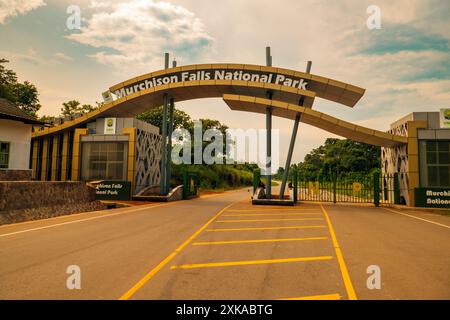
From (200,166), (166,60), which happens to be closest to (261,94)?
(166,60)

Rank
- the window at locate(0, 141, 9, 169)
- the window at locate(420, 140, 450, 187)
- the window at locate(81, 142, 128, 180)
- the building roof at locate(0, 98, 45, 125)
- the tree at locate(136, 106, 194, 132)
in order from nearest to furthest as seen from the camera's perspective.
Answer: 1. the building roof at locate(0, 98, 45, 125)
2. the window at locate(0, 141, 9, 169)
3. the window at locate(420, 140, 450, 187)
4. the window at locate(81, 142, 128, 180)
5. the tree at locate(136, 106, 194, 132)

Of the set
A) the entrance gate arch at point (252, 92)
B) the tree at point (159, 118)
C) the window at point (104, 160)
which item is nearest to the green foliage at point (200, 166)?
the tree at point (159, 118)

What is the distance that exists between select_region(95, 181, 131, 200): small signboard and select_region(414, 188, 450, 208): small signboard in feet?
67.0

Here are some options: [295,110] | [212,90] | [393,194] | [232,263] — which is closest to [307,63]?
[295,110]

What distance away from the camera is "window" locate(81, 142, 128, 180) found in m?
22.9

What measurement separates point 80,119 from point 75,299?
23470 mm

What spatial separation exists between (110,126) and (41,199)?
11.8m

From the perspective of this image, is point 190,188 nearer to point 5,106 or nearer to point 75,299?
point 5,106

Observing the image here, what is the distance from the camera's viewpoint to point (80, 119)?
80.3 feet

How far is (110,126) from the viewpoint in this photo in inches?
934

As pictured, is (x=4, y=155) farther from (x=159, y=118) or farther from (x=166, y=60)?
(x=159, y=118)

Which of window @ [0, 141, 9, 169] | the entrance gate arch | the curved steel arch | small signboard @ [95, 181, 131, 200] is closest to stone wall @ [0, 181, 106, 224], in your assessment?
small signboard @ [95, 181, 131, 200]

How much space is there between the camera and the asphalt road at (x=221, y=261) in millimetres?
4508
